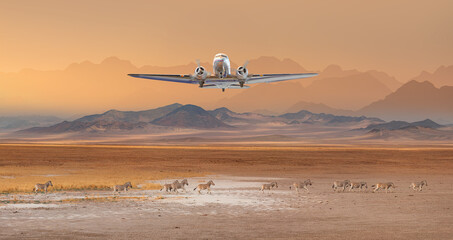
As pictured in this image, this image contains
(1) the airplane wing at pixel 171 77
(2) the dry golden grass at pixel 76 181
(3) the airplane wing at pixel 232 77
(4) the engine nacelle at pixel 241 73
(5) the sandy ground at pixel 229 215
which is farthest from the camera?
(1) the airplane wing at pixel 171 77

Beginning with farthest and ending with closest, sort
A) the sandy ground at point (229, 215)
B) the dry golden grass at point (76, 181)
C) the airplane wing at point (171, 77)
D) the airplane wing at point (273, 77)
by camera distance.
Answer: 1. the airplane wing at point (273, 77)
2. the airplane wing at point (171, 77)
3. the dry golden grass at point (76, 181)
4. the sandy ground at point (229, 215)

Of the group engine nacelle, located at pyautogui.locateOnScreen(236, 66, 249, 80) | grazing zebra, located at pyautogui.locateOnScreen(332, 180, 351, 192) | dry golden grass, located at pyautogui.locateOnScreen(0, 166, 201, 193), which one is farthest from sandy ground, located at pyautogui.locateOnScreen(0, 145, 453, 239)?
engine nacelle, located at pyautogui.locateOnScreen(236, 66, 249, 80)

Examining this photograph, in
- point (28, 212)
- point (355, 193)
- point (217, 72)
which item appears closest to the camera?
point (28, 212)

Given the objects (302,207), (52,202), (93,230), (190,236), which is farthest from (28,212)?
(302,207)

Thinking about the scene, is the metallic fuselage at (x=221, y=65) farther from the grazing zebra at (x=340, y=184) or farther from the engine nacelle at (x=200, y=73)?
the grazing zebra at (x=340, y=184)

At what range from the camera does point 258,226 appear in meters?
23.9

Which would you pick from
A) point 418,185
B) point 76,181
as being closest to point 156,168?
point 76,181

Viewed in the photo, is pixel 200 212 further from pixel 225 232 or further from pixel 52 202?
pixel 52 202

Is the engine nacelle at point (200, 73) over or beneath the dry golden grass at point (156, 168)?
over

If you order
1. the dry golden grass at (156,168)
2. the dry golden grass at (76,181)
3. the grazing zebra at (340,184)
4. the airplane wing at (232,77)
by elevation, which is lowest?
the dry golden grass at (156,168)

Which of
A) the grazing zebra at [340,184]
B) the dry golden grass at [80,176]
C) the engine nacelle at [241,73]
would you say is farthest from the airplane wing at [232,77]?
the grazing zebra at [340,184]

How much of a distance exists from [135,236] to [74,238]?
2.31 m

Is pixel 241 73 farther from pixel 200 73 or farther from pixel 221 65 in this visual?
pixel 200 73

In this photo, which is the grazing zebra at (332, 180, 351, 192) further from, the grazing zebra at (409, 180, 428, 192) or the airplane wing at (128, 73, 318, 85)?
the airplane wing at (128, 73, 318, 85)
